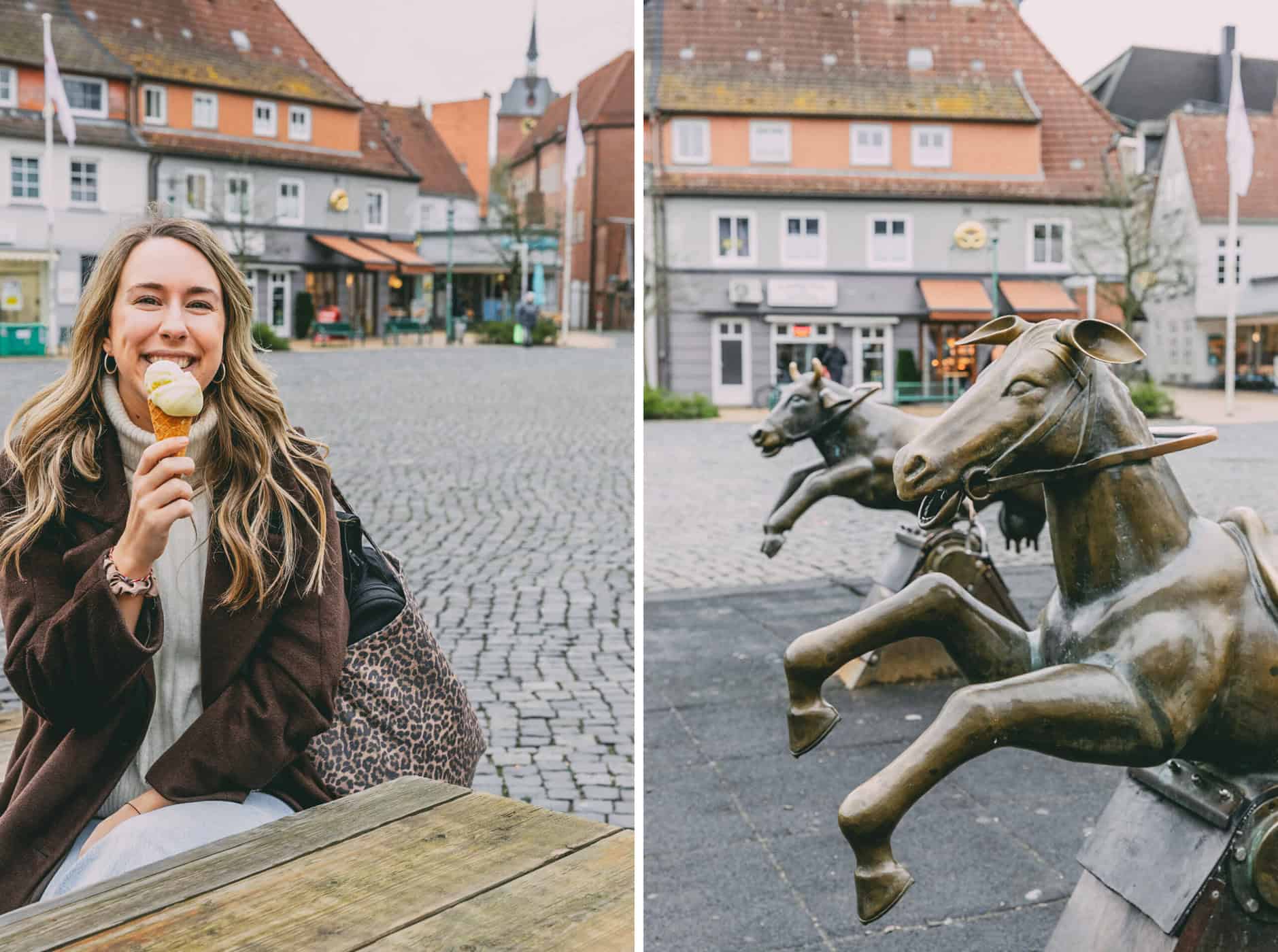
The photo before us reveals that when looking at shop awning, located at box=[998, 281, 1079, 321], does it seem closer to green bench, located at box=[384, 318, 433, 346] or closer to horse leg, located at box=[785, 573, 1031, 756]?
green bench, located at box=[384, 318, 433, 346]

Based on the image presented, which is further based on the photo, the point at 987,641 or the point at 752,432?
the point at 752,432

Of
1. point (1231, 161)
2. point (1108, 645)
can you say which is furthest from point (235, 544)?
point (1231, 161)

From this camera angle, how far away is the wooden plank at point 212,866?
152 cm

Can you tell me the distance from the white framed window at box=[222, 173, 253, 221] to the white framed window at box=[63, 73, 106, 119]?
3906 millimetres

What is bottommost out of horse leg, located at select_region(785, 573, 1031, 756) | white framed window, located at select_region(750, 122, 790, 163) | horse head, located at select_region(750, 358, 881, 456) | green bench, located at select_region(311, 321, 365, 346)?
horse leg, located at select_region(785, 573, 1031, 756)

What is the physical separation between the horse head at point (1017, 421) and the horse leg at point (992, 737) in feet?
0.91

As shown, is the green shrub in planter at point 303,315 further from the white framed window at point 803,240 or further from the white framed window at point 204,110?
the white framed window at point 803,240

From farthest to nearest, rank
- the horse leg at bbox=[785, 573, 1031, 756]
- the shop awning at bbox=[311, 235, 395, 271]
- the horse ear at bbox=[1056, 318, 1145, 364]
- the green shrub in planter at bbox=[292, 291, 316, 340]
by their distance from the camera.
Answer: the shop awning at bbox=[311, 235, 395, 271]
the green shrub in planter at bbox=[292, 291, 316, 340]
the horse leg at bbox=[785, 573, 1031, 756]
the horse ear at bbox=[1056, 318, 1145, 364]

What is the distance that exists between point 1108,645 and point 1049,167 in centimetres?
3436

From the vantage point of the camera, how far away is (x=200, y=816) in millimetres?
2094

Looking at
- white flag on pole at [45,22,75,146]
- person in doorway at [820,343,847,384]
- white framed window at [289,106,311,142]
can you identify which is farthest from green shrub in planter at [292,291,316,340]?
person in doorway at [820,343,847,384]

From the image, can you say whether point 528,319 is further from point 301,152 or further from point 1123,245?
point 1123,245

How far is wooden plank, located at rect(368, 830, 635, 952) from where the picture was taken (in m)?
1.53

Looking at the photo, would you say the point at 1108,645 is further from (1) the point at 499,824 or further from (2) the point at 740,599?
(2) the point at 740,599
